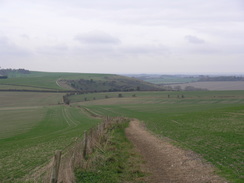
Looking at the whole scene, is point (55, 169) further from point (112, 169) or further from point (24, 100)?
point (24, 100)

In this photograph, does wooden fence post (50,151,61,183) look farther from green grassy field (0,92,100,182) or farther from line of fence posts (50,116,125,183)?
green grassy field (0,92,100,182)

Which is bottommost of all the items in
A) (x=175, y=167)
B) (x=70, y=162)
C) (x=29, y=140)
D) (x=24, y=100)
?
(x=24, y=100)

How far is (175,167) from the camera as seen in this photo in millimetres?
12055

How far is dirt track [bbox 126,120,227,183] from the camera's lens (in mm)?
10156

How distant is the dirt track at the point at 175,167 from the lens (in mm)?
Result: 10156

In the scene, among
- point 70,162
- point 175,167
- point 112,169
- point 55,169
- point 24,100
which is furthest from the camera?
point 24,100

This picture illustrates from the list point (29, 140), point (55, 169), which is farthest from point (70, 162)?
point (29, 140)

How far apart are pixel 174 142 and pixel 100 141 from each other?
482 centimetres

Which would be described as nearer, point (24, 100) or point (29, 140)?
point (29, 140)

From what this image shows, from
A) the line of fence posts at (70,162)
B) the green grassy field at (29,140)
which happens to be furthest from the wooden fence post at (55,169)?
the green grassy field at (29,140)

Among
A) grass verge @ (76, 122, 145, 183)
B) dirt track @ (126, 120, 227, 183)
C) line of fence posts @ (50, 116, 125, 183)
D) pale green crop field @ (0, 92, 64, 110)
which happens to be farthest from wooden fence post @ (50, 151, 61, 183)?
pale green crop field @ (0, 92, 64, 110)

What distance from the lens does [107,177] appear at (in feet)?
34.9

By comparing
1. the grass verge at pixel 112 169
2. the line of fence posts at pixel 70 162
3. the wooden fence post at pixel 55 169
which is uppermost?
the wooden fence post at pixel 55 169

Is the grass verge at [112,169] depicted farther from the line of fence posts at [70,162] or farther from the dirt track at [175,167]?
the dirt track at [175,167]
